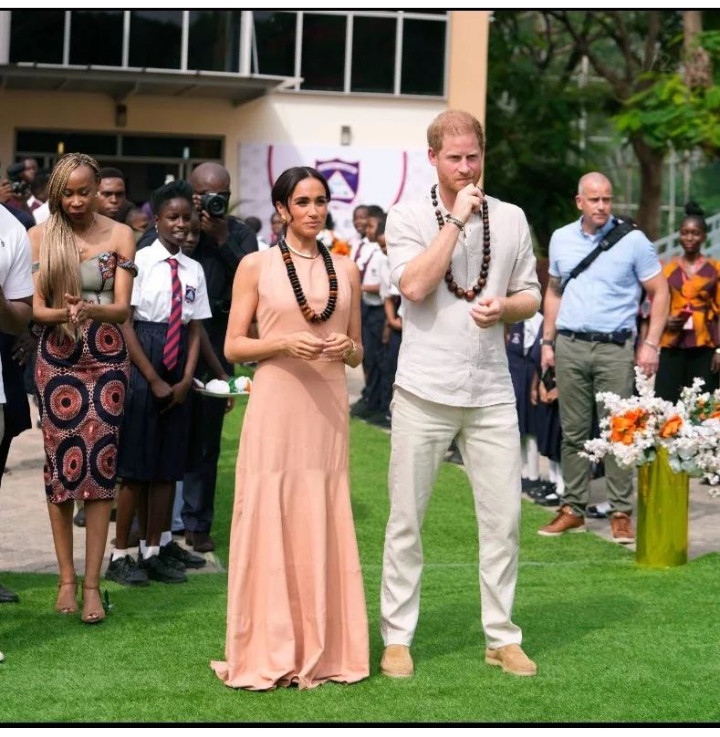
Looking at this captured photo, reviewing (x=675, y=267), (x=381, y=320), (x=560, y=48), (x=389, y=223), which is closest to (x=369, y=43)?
(x=560, y=48)

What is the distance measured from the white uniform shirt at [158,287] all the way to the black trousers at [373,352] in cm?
812

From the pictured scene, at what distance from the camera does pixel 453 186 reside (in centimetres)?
607

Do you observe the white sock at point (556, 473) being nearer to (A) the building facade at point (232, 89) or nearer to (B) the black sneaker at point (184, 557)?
(B) the black sneaker at point (184, 557)

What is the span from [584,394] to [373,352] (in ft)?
22.2

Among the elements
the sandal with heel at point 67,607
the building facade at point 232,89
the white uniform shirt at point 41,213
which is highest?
the building facade at point 232,89

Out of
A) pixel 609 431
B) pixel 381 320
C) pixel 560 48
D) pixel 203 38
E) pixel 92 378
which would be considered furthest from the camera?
pixel 560 48

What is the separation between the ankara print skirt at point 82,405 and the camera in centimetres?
708

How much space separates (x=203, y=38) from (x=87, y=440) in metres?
23.2

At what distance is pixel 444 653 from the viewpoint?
655 centimetres

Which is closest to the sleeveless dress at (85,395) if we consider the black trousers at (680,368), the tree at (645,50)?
the black trousers at (680,368)

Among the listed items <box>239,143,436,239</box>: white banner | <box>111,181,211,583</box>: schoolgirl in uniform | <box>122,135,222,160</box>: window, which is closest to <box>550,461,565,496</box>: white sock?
<box>111,181,211,583</box>: schoolgirl in uniform

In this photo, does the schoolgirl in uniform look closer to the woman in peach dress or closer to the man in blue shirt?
the woman in peach dress

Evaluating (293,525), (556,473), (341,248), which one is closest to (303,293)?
(293,525)
